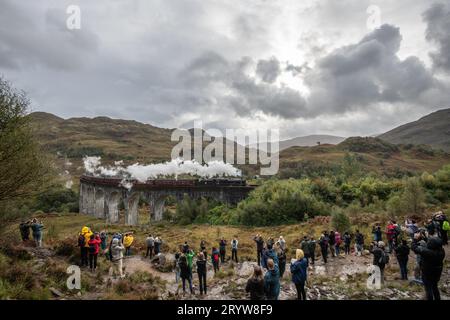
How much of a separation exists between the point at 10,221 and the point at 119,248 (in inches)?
303

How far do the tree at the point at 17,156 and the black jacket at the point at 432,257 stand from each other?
15.9 meters

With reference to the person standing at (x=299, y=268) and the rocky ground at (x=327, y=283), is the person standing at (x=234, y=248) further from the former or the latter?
the person standing at (x=299, y=268)

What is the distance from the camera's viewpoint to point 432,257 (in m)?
7.46

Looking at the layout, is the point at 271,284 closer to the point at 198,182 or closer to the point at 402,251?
the point at 402,251

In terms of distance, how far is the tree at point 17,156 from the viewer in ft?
44.7

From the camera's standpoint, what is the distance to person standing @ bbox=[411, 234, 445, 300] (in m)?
7.39

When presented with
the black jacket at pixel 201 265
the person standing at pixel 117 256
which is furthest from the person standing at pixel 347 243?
the person standing at pixel 117 256

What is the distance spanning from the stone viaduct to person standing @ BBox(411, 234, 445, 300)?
3029cm

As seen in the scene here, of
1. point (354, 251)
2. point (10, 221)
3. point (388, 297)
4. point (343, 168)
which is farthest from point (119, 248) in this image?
point (343, 168)

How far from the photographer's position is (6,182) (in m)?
14.2

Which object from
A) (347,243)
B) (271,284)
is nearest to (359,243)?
(347,243)

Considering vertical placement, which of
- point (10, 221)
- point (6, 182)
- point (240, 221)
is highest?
point (6, 182)

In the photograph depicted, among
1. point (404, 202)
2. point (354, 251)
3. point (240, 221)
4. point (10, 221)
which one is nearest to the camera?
point (10, 221)
